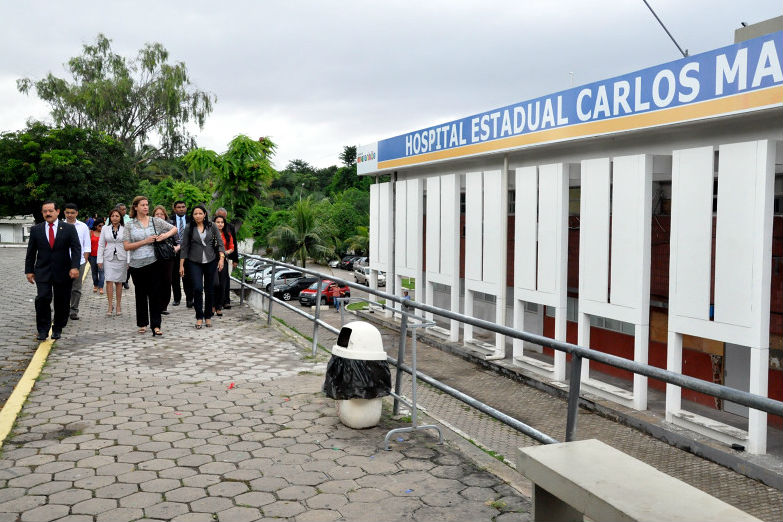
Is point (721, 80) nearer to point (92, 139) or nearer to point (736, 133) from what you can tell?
point (736, 133)

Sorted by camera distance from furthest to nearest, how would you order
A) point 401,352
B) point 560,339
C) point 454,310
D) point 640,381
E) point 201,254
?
point 454,310 → point 560,339 → point 640,381 → point 201,254 → point 401,352

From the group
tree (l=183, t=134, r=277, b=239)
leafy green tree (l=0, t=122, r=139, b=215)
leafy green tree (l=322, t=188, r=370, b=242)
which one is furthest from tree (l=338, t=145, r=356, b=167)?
tree (l=183, t=134, r=277, b=239)

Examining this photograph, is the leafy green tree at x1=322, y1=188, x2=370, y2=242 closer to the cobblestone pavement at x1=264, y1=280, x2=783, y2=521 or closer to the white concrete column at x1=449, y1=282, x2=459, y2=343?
the white concrete column at x1=449, y1=282, x2=459, y2=343

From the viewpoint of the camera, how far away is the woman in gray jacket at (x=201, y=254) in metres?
9.03

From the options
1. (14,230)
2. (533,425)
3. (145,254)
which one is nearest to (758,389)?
(533,425)

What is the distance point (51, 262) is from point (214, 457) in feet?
15.8

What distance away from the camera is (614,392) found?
1083 cm

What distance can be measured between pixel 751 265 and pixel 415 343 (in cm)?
596

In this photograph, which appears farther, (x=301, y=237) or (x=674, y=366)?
(x=301, y=237)

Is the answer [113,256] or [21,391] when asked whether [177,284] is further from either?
[21,391]

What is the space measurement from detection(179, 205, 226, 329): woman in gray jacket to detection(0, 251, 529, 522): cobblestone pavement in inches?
89.6

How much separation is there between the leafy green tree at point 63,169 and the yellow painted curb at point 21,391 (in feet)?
110

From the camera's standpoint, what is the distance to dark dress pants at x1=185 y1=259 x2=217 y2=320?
906cm

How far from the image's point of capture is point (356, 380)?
15.4 feet
